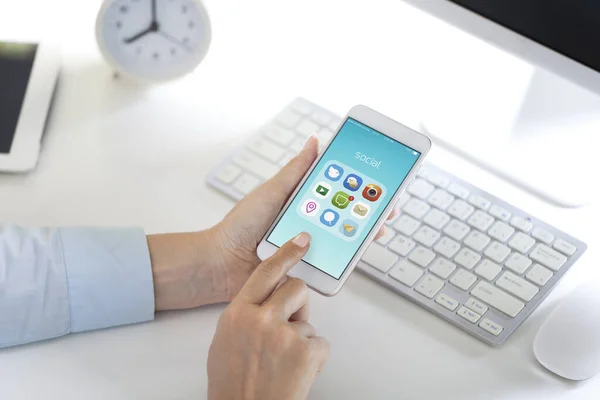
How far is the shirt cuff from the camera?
0.63m

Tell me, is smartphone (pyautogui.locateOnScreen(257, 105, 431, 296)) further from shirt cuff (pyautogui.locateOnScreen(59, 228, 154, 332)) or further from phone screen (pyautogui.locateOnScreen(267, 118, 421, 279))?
shirt cuff (pyautogui.locateOnScreen(59, 228, 154, 332))

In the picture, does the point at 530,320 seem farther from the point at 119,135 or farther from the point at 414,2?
the point at 119,135

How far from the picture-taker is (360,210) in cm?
63

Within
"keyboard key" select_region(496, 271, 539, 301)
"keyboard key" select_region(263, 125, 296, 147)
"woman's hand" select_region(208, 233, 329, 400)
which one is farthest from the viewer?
"keyboard key" select_region(263, 125, 296, 147)

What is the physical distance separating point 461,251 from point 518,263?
0.16 feet

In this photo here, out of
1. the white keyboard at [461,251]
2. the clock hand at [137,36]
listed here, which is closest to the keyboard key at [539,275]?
the white keyboard at [461,251]

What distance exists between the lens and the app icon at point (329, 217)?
0.63 meters

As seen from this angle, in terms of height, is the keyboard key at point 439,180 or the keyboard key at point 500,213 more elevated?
the keyboard key at point 500,213

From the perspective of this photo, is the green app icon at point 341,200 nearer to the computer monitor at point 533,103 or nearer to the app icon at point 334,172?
the app icon at point 334,172

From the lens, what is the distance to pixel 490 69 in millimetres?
803

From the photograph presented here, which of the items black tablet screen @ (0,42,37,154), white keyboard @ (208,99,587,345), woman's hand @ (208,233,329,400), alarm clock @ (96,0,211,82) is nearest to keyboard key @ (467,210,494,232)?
white keyboard @ (208,99,587,345)

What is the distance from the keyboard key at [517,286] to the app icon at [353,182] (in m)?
0.15

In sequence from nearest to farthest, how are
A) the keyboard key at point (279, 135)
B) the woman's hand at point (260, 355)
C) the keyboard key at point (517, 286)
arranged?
1. the woman's hand at point (260, 355)
2. the keyboard key at point (517, 286)
3. the keyboard key at point (279, 135)

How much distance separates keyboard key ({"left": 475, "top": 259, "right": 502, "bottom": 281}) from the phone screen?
11 centimetres
